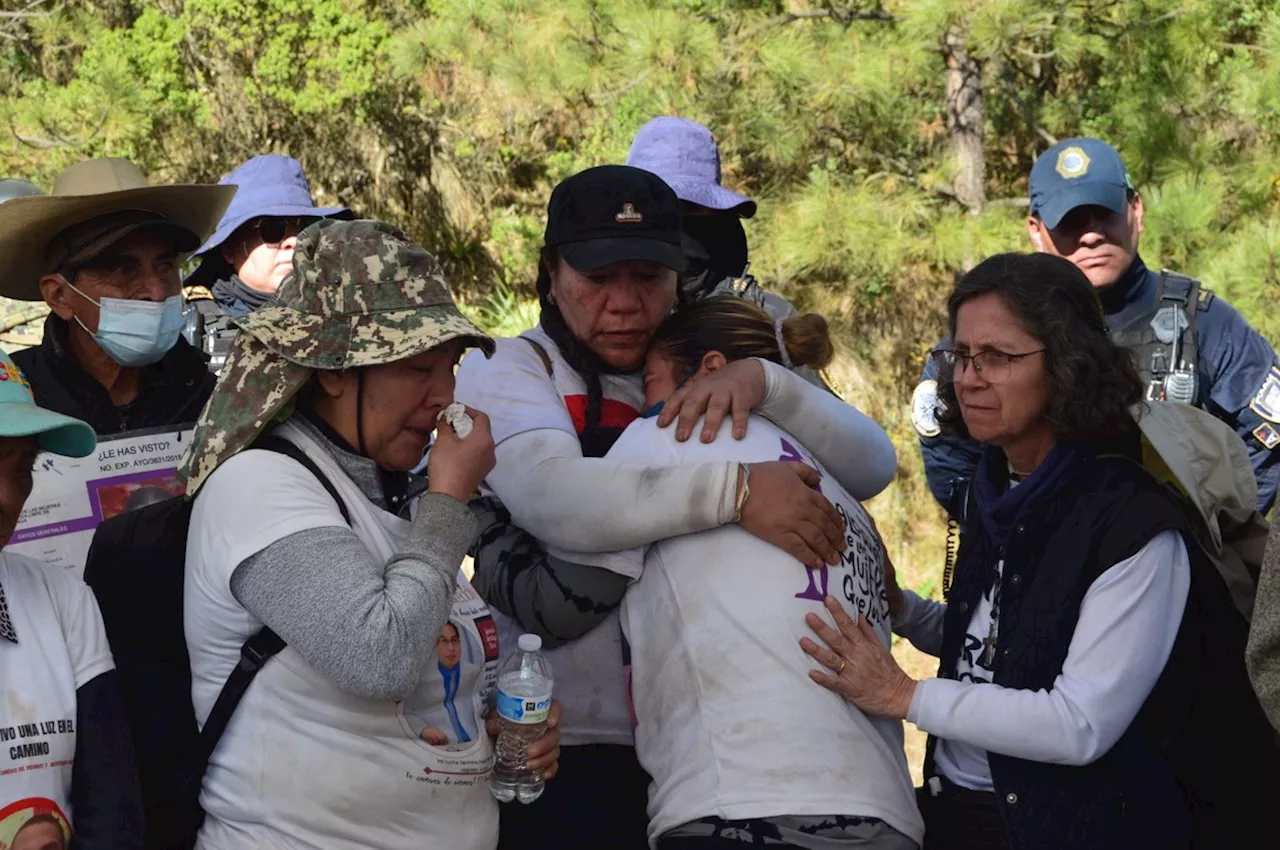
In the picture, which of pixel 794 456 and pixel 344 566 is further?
pixel 794 456

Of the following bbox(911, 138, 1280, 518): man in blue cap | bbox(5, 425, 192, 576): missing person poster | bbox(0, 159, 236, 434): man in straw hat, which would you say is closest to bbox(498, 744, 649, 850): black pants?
bbox(5, 425, 192, 576): missing person poster

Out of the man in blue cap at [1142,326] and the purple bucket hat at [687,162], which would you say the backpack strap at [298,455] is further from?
the purple bucket hat at [687,162]

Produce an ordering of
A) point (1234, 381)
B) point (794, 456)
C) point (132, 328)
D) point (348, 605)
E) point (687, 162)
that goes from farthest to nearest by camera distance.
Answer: point (687, 162) < point (1234, 381) < point (132, 328) < point (794, 456) < point (348, 605)

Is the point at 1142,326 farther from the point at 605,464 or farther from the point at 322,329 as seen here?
the point at 322,329

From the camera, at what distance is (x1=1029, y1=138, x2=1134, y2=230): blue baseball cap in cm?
412

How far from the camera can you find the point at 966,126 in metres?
6.77

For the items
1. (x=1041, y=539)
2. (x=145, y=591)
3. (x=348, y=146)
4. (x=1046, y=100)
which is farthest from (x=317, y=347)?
(x=348, y=146)

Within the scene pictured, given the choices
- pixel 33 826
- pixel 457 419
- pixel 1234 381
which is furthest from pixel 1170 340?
pixel 33 826

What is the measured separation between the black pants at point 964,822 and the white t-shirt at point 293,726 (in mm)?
932

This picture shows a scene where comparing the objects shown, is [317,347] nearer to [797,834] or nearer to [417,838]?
[417,838]

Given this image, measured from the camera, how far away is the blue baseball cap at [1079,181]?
412cm

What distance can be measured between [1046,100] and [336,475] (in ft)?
18.3

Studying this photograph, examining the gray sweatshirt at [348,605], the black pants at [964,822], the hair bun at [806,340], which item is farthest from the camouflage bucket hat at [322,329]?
the black pants at [964,822]

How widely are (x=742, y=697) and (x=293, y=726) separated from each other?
0.69 meters
